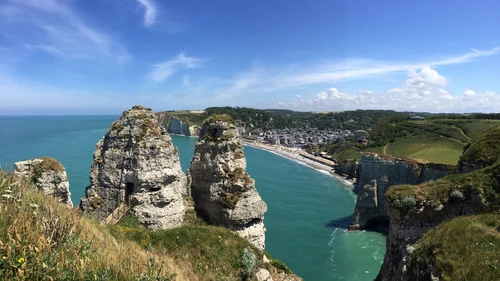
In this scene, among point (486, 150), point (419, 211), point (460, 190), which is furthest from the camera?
point (486, 150)

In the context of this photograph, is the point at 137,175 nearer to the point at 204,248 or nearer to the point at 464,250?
the point at 204,248

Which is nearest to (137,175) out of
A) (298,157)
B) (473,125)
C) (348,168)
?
(348,168)

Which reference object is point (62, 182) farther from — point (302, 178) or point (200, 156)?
point (302, 178)

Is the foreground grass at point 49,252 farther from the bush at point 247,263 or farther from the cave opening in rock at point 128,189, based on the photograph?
the cave opening in rock at point 128,189

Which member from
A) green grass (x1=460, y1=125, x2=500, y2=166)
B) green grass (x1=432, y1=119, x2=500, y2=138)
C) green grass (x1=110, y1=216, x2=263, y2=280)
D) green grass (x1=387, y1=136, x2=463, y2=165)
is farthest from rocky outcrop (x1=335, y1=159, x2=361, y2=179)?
green grass (x1=110, y1=216, x2=263, y2=280)

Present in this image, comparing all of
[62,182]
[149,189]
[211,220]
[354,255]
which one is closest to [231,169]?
[211,220]

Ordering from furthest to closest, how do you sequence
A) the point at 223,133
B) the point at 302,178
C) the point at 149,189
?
the point at 302,178, the point at 223,133, the point at 149,189

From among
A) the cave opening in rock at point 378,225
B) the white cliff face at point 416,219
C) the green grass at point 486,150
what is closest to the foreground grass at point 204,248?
the white cliff face at point 416,219
